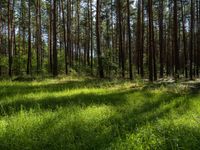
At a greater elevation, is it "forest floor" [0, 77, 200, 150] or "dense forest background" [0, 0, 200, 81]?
"dense forest background" [0, 0, 200, 81]

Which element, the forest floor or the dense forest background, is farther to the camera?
the dense forest background

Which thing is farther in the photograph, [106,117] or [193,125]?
[106,117]

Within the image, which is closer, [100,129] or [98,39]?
[100,129]

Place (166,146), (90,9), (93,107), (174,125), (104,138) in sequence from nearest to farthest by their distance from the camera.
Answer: (166,146) < (104,138) < (174,125) < (93,107) < (90,9)

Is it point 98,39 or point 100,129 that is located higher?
→ point 98,39

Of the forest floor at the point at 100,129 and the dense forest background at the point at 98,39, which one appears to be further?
the dense forest background at the point at 98,39

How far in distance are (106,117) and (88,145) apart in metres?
1.90

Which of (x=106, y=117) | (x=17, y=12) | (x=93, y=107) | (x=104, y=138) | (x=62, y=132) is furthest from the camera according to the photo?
(x=17, y=12)

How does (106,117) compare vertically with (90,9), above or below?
below

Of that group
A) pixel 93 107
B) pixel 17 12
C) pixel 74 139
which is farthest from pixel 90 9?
pixel 74 139

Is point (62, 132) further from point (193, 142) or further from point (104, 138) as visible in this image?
point (193, 142)

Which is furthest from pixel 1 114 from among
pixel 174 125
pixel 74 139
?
pixel 174 125

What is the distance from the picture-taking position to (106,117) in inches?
267

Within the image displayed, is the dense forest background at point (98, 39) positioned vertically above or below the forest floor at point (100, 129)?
above
